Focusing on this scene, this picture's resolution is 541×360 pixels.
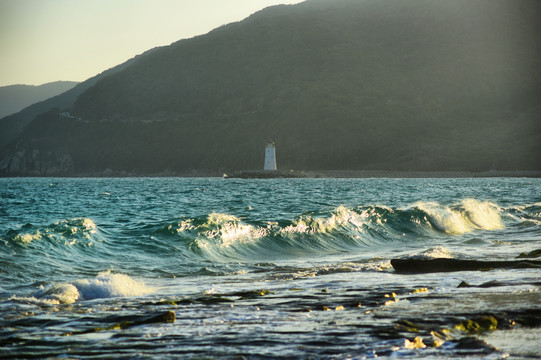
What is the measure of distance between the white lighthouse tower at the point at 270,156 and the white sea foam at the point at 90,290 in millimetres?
142409

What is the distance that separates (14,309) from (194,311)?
2.94m

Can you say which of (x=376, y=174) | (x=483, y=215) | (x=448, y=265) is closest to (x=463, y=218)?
(x=483, y=215)

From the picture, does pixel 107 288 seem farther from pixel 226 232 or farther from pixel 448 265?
pixel 226 232

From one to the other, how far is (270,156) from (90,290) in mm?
149408

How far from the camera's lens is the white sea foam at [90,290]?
449 inches

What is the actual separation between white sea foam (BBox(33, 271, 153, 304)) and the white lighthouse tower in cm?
14241

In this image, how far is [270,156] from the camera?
161250mm

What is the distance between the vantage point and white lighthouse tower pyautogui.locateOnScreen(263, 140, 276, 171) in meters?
157

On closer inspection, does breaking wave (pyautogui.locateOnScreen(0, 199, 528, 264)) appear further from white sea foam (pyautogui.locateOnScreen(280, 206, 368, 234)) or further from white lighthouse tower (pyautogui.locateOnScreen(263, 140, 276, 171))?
white lighthouse tower (pyautogui.locateOnScreen(263, 140, 276, 171))

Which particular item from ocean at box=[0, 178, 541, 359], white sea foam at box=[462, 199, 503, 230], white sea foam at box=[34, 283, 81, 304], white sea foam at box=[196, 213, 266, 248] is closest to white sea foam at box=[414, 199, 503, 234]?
white sea foam at box=[462, 199, 503, 230]

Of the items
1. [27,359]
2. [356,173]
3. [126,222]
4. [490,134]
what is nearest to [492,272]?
[27,359]

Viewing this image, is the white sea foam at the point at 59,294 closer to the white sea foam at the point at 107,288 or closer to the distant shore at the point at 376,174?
the white sea foam at the point at 107,288

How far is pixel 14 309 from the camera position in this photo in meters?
10.4

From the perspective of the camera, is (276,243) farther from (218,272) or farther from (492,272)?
(492,272)
